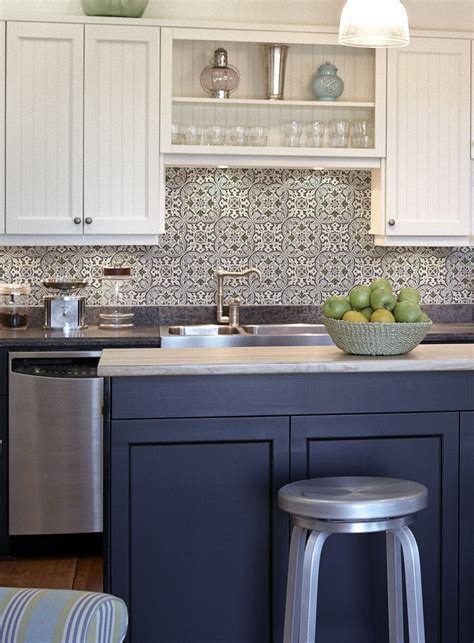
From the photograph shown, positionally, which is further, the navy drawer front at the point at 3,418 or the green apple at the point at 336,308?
the navy drawer front at the point at 3,418

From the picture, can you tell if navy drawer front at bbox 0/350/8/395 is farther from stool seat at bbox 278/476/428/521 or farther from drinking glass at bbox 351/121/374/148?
stool seat at bbox 278/476/428/521

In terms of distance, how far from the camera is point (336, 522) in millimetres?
2557

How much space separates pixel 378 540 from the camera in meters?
3.08

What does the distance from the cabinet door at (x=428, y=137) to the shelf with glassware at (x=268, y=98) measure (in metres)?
0.09

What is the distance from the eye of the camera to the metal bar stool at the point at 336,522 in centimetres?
255

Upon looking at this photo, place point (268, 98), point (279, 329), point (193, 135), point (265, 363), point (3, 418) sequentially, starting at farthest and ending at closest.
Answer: point (279, 329)
point (268, 98)
point (193, 135)
point (3, 418)
point (265, 363)

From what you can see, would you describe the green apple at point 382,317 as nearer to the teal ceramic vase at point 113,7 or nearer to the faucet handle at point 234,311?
the faucet handle at point 234,311

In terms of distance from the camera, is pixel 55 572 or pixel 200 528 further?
pixel 55 572

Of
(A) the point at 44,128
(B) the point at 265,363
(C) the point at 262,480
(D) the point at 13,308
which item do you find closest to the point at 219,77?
(A) the point at 44,128

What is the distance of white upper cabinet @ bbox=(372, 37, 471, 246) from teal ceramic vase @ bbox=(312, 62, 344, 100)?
0.81ft

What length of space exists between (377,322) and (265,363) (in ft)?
1.30

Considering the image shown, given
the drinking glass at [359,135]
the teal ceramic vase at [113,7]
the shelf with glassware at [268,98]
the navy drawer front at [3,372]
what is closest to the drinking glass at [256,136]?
the shelf with glassware at [268,98]

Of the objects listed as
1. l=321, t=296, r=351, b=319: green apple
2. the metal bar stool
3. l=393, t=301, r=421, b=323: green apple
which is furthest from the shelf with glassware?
the metal bar stool

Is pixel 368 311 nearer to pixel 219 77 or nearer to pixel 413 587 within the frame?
pixel 413 587
